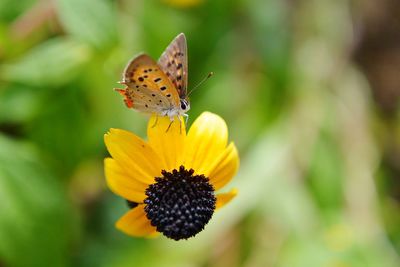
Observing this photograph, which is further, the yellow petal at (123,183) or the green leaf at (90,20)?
the green leaf at (90,20)

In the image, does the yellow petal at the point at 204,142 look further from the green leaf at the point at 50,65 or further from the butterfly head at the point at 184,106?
the green leaf at the point at 50,65

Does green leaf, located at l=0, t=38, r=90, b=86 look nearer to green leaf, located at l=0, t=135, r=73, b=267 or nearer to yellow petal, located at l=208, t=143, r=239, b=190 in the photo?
green leaf, located at l=0, t=135, r=73, b=267

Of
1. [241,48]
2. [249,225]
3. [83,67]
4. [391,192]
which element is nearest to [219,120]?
[83,67]

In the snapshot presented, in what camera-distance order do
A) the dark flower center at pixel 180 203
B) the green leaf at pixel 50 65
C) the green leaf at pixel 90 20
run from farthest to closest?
the green leaf at pixel 50 65, the green leaf at pixel 90 20, the dark flower center at pixel 180 203

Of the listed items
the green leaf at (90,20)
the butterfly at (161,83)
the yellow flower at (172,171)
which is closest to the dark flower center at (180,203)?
the yellow flower at (172,171)

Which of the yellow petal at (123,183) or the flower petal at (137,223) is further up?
the yellow petal at (123,183)

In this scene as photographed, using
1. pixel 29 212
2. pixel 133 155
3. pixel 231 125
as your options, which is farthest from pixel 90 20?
pixel 231 125

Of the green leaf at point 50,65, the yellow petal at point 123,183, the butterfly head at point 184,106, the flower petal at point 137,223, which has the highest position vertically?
the green leaf at point 50,65

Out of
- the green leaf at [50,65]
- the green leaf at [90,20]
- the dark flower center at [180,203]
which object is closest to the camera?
the dark flower center at [180,203]
